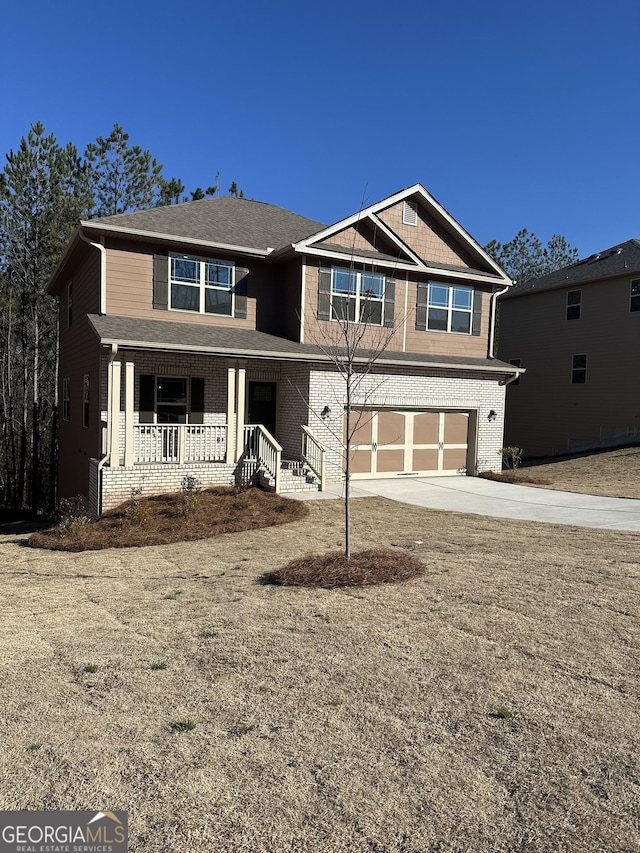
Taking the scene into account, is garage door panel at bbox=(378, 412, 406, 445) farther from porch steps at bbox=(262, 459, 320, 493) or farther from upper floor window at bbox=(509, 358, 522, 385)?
upper floor window at bbox=(509, 358, 522, 385)

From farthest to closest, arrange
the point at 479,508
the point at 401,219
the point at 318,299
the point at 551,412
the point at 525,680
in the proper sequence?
1. the point at 551,412
2. the point at 401,219
3. the point at 318,299
4. the point at 479,508
5. the point at 525,680

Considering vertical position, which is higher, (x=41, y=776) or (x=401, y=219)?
(x=401, y=219)

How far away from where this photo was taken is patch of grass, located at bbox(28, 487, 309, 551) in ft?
34.8

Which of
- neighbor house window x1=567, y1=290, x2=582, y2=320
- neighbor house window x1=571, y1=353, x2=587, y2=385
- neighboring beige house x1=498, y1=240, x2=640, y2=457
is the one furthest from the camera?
neighbor house window x1=567, y1=290, x2=582, y2=320

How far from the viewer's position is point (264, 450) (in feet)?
47.7

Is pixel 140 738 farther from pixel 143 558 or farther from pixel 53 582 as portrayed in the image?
pixel 143 558

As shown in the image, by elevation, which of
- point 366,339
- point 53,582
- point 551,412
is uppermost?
point 366,339

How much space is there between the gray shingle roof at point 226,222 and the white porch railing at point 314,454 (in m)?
5.50

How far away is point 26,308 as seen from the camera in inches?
1081

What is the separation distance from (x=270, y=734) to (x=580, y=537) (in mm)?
7564

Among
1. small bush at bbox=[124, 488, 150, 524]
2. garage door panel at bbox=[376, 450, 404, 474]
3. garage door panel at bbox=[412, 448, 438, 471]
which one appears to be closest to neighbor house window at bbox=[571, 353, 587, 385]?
garage door panel at bbox=[412, 448, 438, 471]

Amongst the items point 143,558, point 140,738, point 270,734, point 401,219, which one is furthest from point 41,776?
point 401,219

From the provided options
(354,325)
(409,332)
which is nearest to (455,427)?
(409,332)

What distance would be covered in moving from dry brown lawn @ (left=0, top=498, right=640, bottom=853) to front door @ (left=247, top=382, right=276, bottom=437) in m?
9.17
